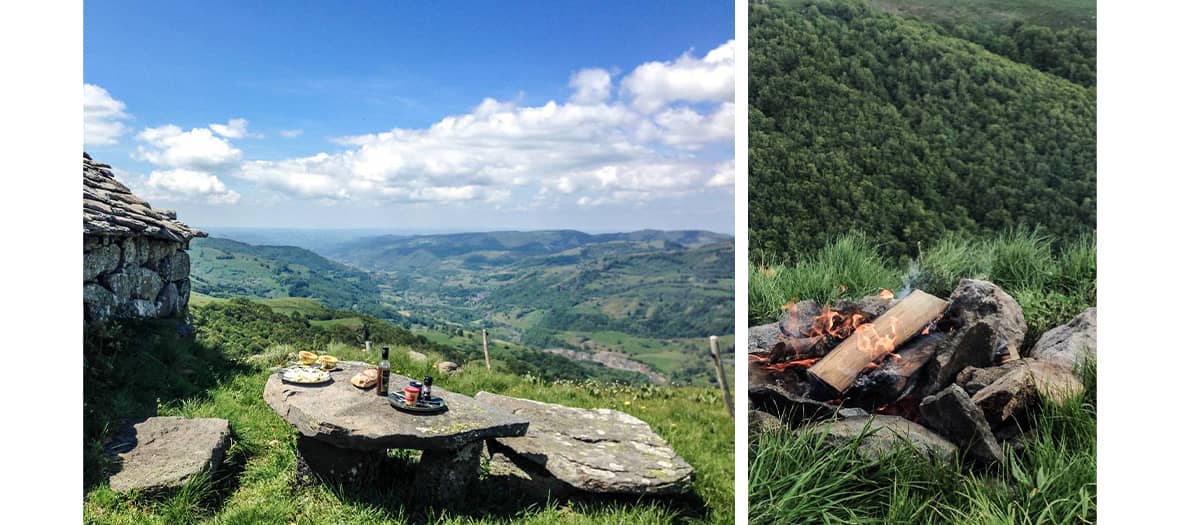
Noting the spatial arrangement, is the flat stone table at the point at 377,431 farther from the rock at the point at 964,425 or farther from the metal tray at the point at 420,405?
the rock at the point at 964,425

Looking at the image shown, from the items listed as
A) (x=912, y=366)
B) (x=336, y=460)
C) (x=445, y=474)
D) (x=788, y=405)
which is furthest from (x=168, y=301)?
(x=912, y=366)

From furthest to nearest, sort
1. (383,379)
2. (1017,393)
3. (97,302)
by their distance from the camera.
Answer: (97,302), (383,379), (1017,393)

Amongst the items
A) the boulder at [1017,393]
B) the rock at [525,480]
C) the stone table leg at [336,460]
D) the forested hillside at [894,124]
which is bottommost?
the rock at [525,480]

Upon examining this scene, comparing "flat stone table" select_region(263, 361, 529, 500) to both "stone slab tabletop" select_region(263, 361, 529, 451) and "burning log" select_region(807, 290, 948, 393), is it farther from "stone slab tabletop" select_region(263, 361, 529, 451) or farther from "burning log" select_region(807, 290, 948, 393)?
"burning log" select_region(807, 290, 948, 393)

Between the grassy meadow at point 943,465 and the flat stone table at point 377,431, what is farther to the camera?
the flat stone table at point 377,431

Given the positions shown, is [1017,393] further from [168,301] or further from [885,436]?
[168,301]

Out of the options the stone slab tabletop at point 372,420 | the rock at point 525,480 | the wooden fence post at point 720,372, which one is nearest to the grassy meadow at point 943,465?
the wooden fence post at point 720,372

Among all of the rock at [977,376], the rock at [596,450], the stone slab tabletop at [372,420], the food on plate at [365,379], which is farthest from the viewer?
the food on plate at [365,379]
